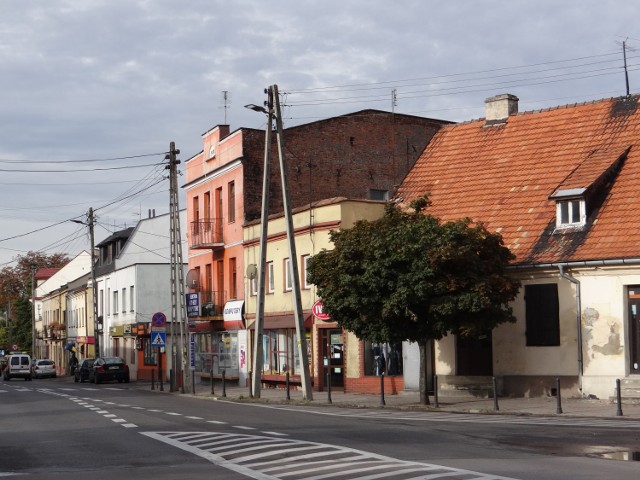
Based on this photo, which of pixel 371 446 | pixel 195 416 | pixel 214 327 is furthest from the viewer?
pixel 214 327

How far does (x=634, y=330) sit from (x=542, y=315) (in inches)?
108

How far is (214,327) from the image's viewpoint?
47812mm

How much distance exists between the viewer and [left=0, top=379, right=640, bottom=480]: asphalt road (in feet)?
43.1

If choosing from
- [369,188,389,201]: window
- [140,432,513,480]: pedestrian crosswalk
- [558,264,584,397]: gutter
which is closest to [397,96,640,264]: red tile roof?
[558,264,584,397]: gutter

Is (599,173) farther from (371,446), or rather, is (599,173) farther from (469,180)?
(371,446)

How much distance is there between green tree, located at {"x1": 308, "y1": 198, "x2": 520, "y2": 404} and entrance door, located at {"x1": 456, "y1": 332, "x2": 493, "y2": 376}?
124 inches

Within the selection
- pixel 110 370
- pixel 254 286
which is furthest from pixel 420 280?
pixel 110 370

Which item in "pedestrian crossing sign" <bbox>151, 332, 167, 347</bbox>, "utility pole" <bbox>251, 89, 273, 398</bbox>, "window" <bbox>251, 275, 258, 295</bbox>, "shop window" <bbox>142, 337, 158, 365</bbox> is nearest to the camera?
"utility pole" <bbox>251, 89, 273, 398</bbox>

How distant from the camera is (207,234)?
47594 mm

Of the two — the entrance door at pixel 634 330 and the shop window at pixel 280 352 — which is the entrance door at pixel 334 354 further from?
the entrance door at pixel 634 330

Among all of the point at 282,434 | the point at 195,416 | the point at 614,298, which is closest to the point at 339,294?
the point at 195,416

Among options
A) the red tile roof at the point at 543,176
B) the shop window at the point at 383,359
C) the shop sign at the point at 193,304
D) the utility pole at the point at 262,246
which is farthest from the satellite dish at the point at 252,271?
the utility pole at the point at 262,246

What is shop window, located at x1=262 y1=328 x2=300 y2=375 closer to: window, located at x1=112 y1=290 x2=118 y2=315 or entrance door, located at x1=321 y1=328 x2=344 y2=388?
entrance door, located at x1=321 y1=328 x2=344 y2=388

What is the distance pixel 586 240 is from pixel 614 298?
1.87 meters
